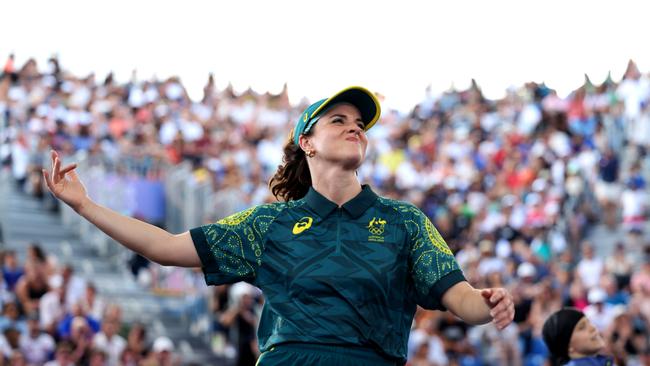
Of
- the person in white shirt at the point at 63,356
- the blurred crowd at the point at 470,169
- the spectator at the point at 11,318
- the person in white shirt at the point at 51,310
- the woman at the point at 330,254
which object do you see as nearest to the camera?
the woman at the point at 330,254

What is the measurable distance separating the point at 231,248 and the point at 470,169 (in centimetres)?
1622

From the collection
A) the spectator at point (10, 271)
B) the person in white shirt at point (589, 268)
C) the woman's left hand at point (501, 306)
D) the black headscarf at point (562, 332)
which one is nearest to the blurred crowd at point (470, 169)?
the person in white shirt at point (589, 268)

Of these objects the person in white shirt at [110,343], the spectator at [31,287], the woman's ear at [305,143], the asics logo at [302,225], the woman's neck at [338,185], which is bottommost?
A: the person in white shirt at [110,343]

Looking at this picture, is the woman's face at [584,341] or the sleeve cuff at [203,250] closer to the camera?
the sleeve cuff at [203,250]

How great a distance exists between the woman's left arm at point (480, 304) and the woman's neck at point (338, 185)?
517 mm

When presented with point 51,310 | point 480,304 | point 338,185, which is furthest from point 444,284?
point 51,310

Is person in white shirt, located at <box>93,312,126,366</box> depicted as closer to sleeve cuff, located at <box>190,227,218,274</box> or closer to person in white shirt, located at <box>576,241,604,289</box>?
person in white shirt, located at <box>576,241,604,289</box>

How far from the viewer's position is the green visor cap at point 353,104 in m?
4.42

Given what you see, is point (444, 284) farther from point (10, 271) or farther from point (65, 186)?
point (10, 271)

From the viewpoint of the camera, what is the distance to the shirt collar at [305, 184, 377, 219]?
4.38m

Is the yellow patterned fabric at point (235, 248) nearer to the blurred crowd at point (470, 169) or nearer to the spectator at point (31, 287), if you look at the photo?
the blurred crowd at point (470, 169)

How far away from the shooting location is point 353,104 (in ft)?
14.8

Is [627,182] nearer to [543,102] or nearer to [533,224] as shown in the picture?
[533,224]

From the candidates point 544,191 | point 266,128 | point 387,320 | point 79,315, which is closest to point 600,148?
point 544,191
